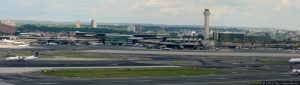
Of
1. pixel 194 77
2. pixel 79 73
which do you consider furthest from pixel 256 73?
pixel 79 73

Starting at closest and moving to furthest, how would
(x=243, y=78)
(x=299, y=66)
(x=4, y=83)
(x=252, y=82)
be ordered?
(x=4, y=83) → (x=252, y=82) → (x=243, y=78) → (x=299, y=66)

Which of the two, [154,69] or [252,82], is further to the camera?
[154,69]

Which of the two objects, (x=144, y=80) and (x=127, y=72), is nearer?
(x=144, y=80)

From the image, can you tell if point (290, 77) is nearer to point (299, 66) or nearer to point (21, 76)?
point (299, 66)

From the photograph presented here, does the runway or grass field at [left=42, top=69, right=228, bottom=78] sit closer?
the runway

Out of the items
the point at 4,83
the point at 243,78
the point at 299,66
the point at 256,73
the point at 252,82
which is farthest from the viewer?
the point at 299,66

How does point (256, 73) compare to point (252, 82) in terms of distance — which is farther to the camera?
point (256, 73)

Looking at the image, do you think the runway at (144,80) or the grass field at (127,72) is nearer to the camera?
the runway at (144,80)

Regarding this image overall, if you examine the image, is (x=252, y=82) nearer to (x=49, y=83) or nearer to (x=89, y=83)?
(x=89, y=83)

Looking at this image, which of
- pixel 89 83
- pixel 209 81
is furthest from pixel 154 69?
pixel 89 83
